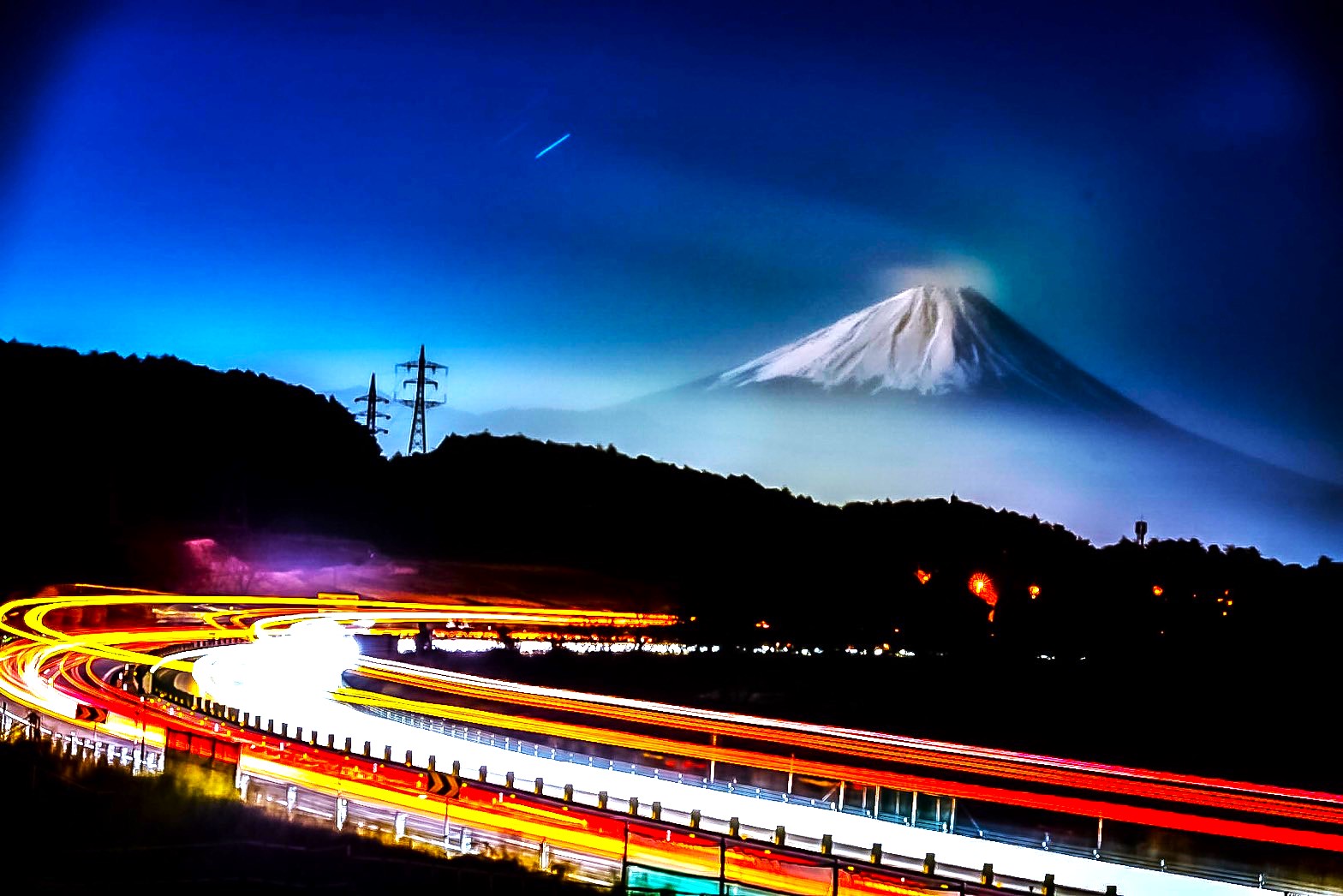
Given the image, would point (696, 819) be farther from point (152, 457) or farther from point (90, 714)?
point (152, 457)

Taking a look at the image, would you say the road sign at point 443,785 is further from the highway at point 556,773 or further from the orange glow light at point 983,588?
the orange glow light at point 983,588

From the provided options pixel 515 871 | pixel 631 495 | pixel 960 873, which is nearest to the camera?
pixel 515 871

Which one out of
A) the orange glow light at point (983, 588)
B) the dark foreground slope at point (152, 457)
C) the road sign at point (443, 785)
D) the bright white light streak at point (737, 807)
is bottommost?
the bright white light streak at point (737, 807)

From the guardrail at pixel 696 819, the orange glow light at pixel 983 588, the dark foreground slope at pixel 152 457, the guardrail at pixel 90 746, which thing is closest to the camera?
the guardrail at pixel 696 819

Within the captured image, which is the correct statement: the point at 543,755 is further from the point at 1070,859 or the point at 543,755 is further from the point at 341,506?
the point at 341,506

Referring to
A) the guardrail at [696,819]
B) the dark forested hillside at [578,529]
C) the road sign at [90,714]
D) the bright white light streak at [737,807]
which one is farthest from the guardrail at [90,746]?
the dark forested hillside at [578,529]

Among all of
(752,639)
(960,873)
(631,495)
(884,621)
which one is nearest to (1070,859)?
(960,873)

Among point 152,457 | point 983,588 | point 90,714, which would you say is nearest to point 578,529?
point 152,457
